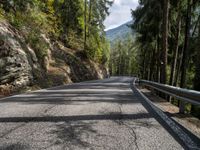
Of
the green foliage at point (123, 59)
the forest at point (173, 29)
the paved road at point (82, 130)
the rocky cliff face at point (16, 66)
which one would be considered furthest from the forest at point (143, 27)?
the green foliage at point (123, 59)

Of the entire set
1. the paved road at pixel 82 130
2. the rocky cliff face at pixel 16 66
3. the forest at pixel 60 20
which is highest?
the forest at pixel 60 20

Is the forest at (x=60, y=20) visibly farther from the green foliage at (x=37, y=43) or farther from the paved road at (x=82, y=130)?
the paved road at (x=82, y=130)

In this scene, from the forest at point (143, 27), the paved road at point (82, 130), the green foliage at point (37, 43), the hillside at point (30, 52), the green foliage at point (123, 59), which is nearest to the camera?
the paved road at point (82, 130)

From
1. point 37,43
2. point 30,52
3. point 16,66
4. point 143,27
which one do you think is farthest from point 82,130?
point 143,27

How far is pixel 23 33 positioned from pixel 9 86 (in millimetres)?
7308

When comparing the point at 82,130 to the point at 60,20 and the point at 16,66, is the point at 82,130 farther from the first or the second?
the point at 60,20

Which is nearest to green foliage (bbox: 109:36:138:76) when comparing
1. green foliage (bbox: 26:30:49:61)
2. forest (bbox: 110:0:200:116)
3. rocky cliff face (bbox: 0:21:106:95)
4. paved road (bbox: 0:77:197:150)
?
forest (bbox: 110:0:200:116)

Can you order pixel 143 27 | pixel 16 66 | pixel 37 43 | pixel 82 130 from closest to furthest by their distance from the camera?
pixel 82 130 < pixel 16 66 < pixel 37 43 < pixel 143 27

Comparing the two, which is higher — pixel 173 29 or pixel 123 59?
pixel 173 29

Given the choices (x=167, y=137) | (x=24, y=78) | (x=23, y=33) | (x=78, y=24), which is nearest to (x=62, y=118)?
(x=167, y=137)

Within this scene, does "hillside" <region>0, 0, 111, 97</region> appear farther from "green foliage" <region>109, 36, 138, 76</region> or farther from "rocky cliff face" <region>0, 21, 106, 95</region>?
"green foliage" <region>109, 36, 138, 76</region>

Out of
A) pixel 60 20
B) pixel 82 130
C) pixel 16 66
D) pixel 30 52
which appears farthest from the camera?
pixel 60 20

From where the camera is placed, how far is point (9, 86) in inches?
569

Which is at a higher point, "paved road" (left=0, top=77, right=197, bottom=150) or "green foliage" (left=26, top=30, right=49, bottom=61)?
"green foliage" (left=26, top=30, right=49, bottom=61)
